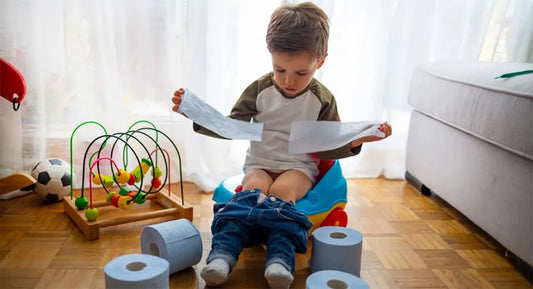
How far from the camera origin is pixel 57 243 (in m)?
1.36

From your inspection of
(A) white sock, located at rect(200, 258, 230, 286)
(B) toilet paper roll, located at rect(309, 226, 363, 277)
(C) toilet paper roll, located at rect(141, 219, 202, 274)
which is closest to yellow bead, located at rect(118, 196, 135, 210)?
(C) toilet paper roll, located at rect(141, 219, 202, 274)

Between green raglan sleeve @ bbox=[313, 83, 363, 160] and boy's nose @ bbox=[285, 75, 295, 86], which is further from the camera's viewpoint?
green raglan sleeve @ bbox=[313, 83, 363, 160]

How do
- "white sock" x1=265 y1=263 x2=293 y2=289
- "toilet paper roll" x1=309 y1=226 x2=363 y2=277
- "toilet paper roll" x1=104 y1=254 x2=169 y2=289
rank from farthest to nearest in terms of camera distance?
"toilet paper roll" x1=309 y1=226 x2=363 y2=277 → "white sock" x1=265 y1=263 x2=293 y2=289 → "toilet paper roll" x1=104 y1=254 x2=169 y2=289

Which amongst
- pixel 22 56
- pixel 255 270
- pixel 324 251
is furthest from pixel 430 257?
pixel 22 56

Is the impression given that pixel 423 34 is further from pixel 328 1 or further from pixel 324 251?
pixel 324 251

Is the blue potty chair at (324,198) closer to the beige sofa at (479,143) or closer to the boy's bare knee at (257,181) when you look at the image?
the boy's bare knee at (257,181)

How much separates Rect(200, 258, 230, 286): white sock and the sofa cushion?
766 mm

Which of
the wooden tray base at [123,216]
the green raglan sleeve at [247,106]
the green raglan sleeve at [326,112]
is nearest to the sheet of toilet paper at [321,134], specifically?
the green raglan sleeve at [326,112]

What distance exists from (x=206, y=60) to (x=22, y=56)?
0.59 meters

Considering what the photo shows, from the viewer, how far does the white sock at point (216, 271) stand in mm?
1095

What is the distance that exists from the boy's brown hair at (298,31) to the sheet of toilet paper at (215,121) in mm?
223

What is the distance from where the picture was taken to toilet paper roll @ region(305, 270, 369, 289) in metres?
1.03

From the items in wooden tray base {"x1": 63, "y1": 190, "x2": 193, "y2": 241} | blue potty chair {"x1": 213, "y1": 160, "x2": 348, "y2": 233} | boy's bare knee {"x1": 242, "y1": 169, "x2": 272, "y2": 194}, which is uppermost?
boy's bare knee {"x1": 242, "y1": 169, "x2": 272, "y2": 194}

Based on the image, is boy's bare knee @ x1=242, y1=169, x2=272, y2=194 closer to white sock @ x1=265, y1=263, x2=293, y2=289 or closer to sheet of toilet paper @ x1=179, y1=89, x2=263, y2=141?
sheet of toilet paper @ x1=179, y1=89, x2=263, y2=141
